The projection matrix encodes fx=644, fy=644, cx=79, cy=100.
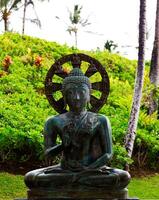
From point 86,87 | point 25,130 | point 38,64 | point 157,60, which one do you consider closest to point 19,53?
point 38,64

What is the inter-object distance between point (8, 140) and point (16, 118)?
1.34 m

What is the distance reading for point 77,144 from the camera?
25.1ft

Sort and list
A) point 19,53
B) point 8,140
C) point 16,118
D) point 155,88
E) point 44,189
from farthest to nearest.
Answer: point 19,53 < point 155,88 < point 16,118 < point 8,140 < point 44,189

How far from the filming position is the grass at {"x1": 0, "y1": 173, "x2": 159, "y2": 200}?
12.2 metres

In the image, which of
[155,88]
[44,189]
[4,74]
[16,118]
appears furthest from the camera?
[4,74]

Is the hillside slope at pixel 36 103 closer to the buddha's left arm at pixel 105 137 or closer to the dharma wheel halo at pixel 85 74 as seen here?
the dharma wheel halo at pixel 85 74

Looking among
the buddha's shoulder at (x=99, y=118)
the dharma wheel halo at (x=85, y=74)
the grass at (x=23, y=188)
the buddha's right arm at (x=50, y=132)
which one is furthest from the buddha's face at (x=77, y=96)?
the grass at (x=23, y=188)

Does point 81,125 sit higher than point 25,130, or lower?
higher

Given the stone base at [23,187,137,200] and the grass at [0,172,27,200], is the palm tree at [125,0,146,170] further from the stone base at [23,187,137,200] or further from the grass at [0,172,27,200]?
the stone base at [23,187,137,200]

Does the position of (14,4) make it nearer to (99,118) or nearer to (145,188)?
(145,188)

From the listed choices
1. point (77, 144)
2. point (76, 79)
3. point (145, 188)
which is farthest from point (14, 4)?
point (77, 144)

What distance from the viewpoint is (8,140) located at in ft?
44.7

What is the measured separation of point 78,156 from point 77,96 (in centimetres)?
72

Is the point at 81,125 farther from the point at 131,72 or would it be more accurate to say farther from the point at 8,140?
the point at 131,72
